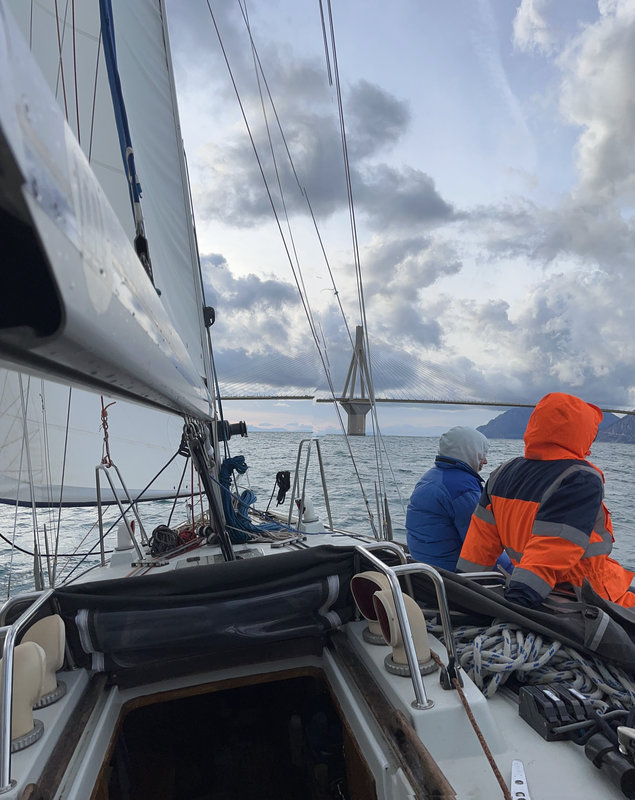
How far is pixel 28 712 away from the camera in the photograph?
931mm

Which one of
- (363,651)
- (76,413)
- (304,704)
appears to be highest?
(76,413)

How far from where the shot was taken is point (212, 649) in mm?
1185

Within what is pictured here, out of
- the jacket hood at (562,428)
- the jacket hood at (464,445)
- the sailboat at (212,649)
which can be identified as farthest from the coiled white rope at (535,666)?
the jacket hood at (464,445)

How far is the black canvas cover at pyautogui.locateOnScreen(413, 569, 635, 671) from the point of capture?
3.62 ft

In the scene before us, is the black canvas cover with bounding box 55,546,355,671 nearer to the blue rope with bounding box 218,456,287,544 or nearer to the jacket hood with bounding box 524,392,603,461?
the jacket hood with bounding box 524,392,603,461

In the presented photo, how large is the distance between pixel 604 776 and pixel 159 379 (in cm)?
91

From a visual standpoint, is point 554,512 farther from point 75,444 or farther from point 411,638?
point 75,444

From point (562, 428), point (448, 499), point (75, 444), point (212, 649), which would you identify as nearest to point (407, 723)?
point (212, 649)

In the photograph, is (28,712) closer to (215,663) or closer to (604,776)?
(215,663)

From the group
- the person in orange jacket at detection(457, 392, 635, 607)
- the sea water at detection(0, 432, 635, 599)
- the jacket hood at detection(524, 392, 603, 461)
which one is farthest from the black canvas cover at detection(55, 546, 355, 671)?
the sea water at detection(0, 432, 635, 599)

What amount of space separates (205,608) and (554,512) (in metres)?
0.87

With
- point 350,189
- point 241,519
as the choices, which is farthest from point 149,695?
point 350,189

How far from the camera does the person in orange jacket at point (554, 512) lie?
4.19ft

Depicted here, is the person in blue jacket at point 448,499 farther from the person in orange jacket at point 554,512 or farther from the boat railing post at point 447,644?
the boat railing post at point 447,644
